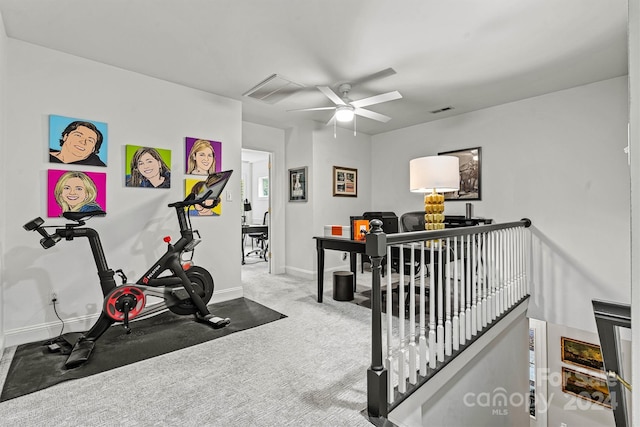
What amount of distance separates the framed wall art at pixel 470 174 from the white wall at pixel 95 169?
325 centimetres

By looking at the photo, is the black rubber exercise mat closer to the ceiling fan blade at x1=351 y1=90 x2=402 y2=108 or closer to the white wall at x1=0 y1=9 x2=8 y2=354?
the white wall at x1=0 y1=9 x2=8 y2=354

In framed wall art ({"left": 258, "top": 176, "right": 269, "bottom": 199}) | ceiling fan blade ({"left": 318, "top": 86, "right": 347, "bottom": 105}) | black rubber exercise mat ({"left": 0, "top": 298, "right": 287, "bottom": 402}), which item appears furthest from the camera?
framed wall art ({"left": 258, "top": 176, "right": 269, "bottom": 199})

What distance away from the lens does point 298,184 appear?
16.9 ft

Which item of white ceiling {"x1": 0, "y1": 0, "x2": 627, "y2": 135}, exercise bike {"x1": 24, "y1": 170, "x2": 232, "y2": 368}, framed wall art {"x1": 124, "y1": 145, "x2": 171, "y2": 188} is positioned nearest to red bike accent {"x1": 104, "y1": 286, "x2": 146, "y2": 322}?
exercise bike {"x1": 24, "y1": 170, "x2": 232, "y2": 368}

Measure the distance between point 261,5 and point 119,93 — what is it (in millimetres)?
1798

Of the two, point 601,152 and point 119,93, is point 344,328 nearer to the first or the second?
point 119,93

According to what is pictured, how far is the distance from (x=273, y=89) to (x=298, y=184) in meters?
Answer: 1.87

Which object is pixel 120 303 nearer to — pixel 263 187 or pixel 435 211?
pixel 435 211

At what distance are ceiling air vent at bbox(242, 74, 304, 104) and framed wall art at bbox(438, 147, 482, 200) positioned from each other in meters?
2.61

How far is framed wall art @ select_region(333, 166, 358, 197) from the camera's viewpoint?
5.29 meters

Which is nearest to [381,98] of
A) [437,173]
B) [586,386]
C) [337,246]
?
[437,173]

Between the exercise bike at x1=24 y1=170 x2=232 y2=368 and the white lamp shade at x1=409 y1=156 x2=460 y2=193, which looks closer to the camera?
the exercise bike at x1=24 y1=170 x2=232 y2=368

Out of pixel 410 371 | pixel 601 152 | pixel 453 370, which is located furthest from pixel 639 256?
pixel 601 152

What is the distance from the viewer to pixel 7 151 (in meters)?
2.53
